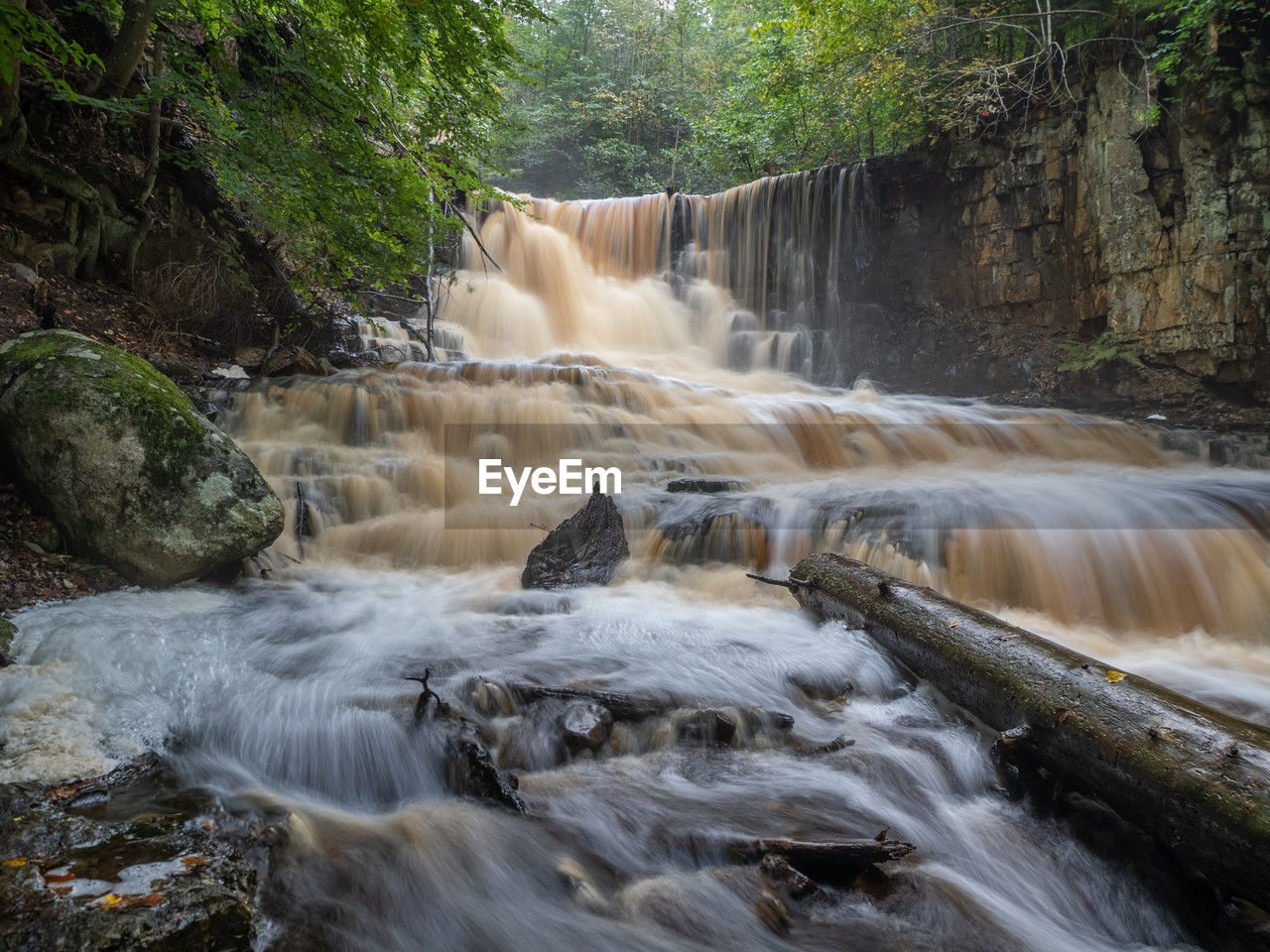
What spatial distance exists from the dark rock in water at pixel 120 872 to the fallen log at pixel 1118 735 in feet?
8.32

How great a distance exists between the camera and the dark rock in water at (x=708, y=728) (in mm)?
2900

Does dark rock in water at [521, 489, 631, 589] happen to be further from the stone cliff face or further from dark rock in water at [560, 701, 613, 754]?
the stone cliff face

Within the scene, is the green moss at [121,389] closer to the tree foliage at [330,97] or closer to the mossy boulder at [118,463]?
the mossy boulder at [118,463]

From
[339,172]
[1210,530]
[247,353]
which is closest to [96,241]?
[247,353]

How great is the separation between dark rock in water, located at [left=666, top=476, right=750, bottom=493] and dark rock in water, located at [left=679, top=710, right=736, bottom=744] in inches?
155

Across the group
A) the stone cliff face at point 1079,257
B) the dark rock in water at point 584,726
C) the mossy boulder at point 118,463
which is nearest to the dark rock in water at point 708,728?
the dark rock in water at point 584,726

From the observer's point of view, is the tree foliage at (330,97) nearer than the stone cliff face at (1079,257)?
Yes

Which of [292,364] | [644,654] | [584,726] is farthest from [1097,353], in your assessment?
[292,364]

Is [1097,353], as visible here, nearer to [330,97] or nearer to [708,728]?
[708,728]

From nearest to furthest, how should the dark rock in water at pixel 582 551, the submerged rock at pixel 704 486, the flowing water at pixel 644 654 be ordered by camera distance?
the flowing water at pixel 644 654, the dark rock in water at pixel 582 551, the submerged rock at pixel 704 486

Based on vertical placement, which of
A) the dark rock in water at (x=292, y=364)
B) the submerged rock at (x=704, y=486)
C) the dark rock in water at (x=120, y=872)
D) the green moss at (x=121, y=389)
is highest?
the dark rock in water at (x=292, y=364)

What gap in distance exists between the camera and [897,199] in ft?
42.2

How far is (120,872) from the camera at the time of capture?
5.01ft

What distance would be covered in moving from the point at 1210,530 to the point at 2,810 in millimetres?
7100
